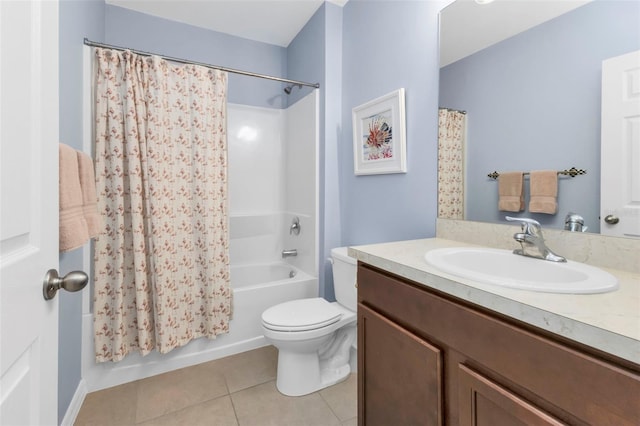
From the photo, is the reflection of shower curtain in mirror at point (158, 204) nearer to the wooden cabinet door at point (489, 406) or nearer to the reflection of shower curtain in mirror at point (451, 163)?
the reflection of shower curtain in mirror at point (451, 163)

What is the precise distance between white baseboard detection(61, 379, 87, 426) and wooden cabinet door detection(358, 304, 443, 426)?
137 cm

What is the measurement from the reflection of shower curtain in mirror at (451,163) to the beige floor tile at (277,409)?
1167 millimetres

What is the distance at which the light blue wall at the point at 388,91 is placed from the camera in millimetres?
1514

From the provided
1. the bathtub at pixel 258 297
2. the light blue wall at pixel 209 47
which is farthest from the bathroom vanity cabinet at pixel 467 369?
the light blue wall at pixel 209 47

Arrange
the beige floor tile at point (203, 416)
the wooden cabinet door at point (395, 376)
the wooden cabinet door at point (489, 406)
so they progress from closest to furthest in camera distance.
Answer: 1. the wooden cabinet door at point (489, 406)
2. the wooden cabinet door at point (395, 376)
3. the beige floor tile at point (203, 416)

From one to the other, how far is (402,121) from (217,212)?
130 centimetres

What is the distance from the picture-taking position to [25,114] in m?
0.55

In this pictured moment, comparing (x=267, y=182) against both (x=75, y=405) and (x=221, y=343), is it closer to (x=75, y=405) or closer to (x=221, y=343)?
(x=221, y=343)

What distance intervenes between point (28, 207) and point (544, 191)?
143cm

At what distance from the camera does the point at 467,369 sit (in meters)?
0.72

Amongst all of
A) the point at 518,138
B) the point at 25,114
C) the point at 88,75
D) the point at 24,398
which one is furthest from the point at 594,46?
the point at 88,75

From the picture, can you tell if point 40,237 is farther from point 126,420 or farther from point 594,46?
point 594,46

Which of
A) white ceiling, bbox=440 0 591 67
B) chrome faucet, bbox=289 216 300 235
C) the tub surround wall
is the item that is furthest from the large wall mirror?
chrome faucet, bbox=289 216 300 235

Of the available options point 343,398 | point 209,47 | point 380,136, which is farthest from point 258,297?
point 209,47
